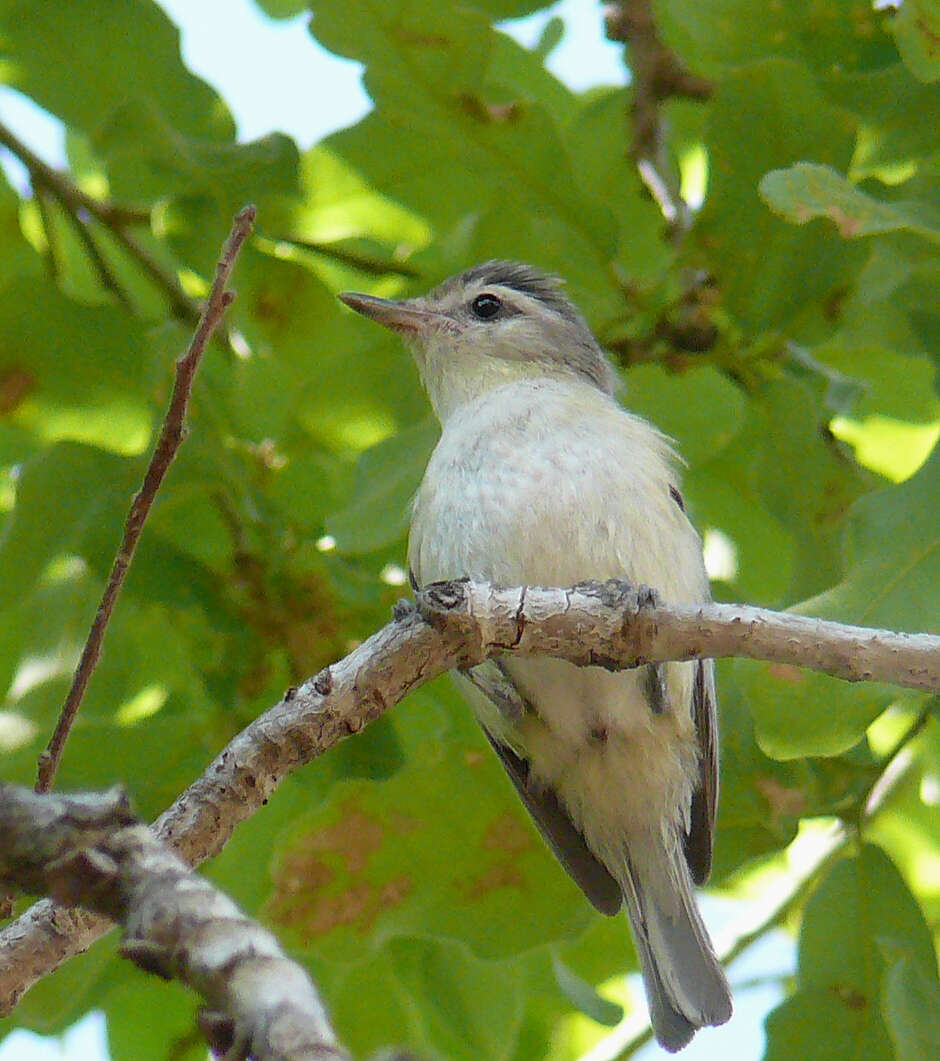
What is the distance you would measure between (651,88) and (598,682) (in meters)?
1.86

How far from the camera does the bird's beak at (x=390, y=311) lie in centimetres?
423

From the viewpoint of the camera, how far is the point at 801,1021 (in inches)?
135

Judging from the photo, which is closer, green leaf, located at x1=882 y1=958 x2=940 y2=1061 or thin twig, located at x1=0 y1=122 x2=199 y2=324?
green leaf, located at x1=882 y1=958 x2=940 y2=1061

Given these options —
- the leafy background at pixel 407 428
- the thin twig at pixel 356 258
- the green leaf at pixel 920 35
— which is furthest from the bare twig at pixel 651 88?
the green leaf at pixel 920 35

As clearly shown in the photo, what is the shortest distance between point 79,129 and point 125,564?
2.07 metres

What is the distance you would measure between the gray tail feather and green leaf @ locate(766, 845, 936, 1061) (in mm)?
317

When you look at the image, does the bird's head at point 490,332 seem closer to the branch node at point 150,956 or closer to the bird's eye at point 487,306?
the bird's eye at point 487,306

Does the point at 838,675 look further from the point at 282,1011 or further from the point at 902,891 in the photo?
the point at 282,1011

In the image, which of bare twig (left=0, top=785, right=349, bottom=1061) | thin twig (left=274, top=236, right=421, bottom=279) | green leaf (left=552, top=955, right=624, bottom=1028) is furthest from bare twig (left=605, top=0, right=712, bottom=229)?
bare twig (left=0, top=785, right=349, bottom=1061)

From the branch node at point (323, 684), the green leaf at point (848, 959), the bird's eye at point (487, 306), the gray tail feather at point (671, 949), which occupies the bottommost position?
the gray tail feather at point (671, 949)

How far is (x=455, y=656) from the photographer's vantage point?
8.92 feet

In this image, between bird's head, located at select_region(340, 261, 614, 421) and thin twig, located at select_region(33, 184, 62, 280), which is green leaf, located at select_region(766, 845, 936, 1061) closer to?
bird's head, located at select_region(340, 261, 614, 421)

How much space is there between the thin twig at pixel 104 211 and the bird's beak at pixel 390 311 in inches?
19.0

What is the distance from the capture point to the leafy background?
11.8 feet
